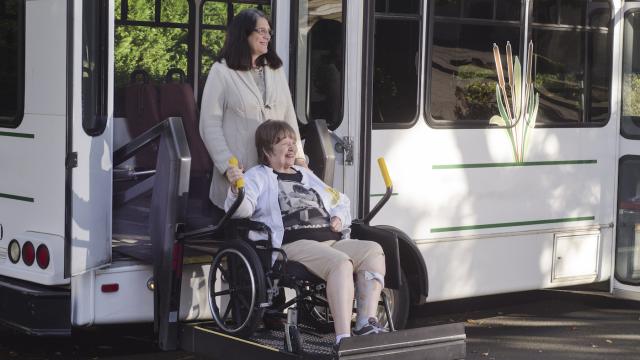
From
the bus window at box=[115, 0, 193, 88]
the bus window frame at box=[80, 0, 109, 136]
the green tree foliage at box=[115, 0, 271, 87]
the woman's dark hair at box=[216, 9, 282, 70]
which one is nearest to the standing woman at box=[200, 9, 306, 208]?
the woman's dark hair at box=[216, 9, 282, 70]

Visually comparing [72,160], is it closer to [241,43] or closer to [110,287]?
[110,287]

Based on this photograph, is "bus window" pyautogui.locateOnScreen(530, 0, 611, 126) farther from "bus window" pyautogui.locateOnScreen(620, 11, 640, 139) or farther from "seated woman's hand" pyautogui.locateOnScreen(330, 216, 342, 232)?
"seated woman's hand" pyautogui.locateOnScreen(330, 216, 342, 232)

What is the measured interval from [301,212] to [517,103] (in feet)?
7.53

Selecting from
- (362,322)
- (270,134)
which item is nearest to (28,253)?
(270,134)

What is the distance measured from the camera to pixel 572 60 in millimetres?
8547

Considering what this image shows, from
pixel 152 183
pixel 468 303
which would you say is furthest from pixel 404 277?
pixel 468 303

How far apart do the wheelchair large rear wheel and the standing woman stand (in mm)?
542

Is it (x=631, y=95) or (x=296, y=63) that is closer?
(x=296, y=63)

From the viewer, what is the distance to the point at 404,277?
7398mm

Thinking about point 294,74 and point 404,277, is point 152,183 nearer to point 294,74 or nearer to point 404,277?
point 294,74

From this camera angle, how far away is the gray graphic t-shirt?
6.45m

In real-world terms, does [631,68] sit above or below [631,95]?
above

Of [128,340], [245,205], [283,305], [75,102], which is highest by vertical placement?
[75,102]

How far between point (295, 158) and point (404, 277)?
3.75ft
